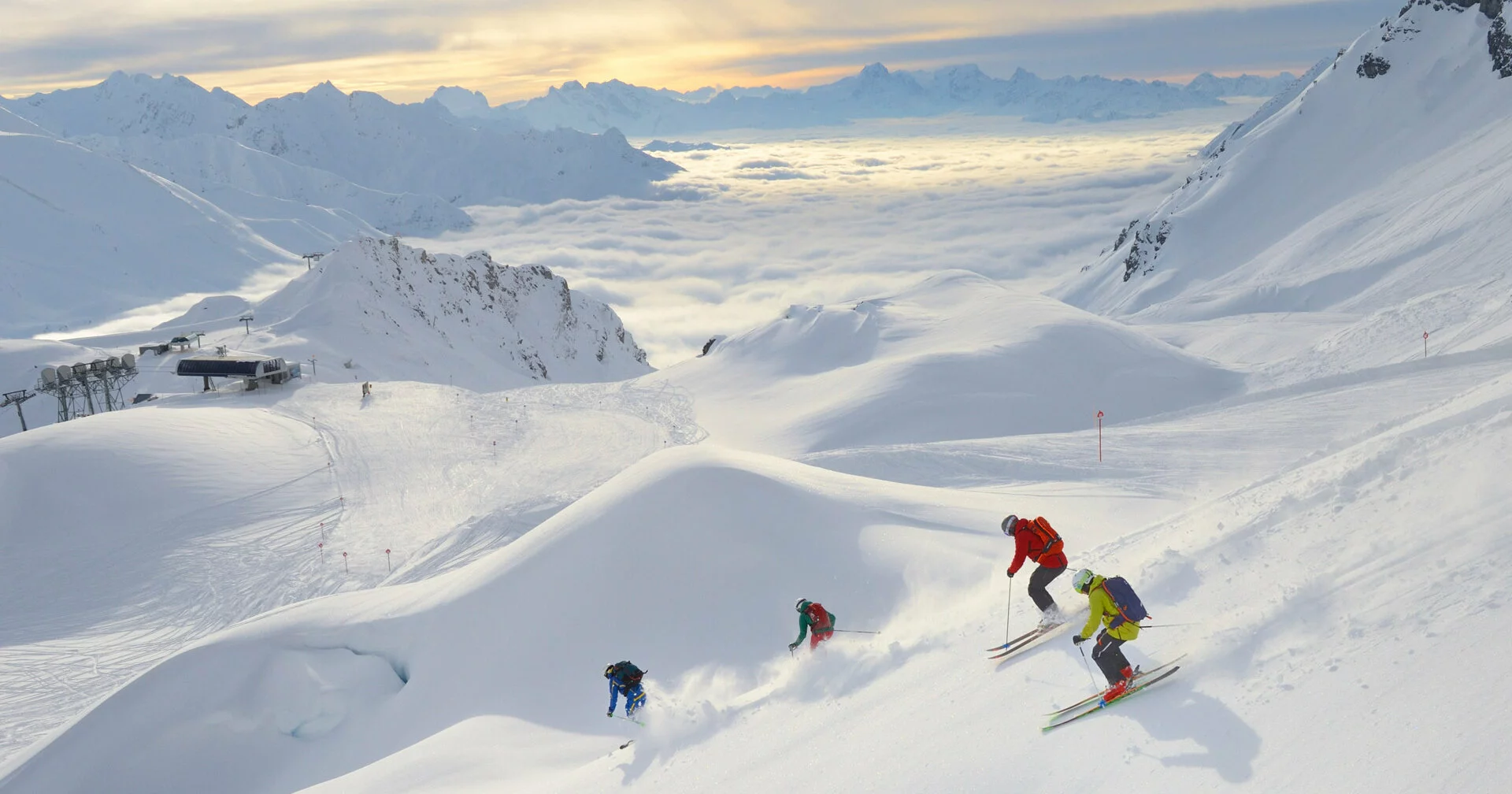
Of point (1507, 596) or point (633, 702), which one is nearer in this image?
point (1507, 596)

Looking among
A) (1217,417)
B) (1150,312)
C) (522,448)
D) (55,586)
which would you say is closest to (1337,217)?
(1150,312)

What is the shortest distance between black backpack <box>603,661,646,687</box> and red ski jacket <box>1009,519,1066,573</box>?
604cm

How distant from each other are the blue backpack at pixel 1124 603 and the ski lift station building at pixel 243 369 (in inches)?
2149

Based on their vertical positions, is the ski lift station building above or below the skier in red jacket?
below

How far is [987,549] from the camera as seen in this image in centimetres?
1730

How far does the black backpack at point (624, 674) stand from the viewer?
13.3 meters

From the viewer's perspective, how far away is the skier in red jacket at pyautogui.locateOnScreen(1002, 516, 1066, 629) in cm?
1089

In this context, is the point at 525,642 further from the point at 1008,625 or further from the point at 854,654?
the point at 1008,625

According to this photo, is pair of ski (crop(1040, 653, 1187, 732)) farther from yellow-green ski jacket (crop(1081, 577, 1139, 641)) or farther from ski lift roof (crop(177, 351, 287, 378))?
ski lift roof (crop(177, 351, 287, 378))

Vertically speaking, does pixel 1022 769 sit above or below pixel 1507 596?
below

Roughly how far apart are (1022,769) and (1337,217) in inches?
4660

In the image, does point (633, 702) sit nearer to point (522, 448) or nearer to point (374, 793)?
point (374, 793)

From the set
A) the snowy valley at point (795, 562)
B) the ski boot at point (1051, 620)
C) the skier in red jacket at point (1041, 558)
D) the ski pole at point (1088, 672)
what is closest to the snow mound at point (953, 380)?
the snowy valley at point (795, 562)

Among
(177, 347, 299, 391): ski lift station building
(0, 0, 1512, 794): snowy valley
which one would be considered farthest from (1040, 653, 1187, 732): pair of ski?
(177, 347, 299, 391): ski lift station building
